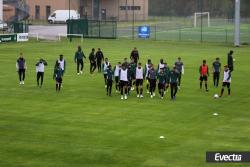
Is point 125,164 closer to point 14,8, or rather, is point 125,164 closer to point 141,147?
point 141,147

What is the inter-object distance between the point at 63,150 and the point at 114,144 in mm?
2055

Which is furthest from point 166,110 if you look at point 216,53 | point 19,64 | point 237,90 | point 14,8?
point 14,8

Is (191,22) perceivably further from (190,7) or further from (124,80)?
(124,80)

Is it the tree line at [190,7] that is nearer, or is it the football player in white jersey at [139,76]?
the football player in white jersey at [139,76]

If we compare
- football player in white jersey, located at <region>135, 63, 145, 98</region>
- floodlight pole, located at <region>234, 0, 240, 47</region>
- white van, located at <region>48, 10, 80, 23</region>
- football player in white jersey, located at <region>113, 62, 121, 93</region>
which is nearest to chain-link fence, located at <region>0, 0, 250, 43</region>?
white van, located at <region>48, 10, 80, 23</region>

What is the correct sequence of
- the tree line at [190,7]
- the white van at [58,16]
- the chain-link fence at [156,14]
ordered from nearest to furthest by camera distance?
the chain-link fence at [156,14], the white van at [58,16], the tree line at [190,7]

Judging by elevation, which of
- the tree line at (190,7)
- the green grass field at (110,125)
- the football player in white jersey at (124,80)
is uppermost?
the tree line at (190,7)

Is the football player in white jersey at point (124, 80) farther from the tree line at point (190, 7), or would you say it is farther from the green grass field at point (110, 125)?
the tree line at point (190, 7)

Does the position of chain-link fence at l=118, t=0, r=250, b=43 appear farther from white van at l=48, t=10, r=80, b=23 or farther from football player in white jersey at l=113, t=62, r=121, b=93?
football player in white jersey at l=113, t=62, r=121, b=93

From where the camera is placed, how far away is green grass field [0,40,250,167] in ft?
71.0

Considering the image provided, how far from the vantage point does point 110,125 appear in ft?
87.1

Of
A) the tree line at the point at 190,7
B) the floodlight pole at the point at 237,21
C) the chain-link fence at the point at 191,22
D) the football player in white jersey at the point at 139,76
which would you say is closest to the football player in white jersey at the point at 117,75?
the football player in white jersey at the point at 139,76

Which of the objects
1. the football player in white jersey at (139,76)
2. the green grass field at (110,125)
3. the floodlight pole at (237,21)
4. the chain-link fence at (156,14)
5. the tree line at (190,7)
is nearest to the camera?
the green grass field at (110,125)

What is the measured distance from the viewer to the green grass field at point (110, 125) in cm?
2164
